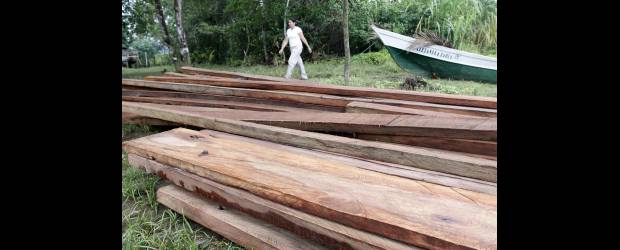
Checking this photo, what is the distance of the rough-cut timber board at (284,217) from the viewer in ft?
4.91

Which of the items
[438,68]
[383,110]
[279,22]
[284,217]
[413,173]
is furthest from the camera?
[279,22]

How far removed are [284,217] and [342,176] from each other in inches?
11.8

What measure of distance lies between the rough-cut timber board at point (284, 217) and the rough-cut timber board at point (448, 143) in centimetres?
108

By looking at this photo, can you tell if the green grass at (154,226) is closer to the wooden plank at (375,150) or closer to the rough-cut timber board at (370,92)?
the wooden plank at (375,150)

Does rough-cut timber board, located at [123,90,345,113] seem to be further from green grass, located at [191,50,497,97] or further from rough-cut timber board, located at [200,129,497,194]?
green grass, located at [191,50,497,97]

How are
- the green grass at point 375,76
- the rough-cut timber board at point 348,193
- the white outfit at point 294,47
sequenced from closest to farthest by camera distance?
the rough-cut timber board at point 348,193 → the green grass at point 375,76 → the white outfit at point 294,47

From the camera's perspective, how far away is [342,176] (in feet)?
6.07

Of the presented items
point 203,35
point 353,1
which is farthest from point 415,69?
point 203,35

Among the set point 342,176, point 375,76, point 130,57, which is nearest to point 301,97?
point 342,176

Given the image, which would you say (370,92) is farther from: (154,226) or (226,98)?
(154,226)

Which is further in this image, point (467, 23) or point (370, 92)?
point (467, 23)

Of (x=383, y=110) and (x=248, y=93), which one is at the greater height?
(x=248, y=93)

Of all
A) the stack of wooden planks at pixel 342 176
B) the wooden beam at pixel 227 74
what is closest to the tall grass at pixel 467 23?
the wooden beam at pixel 227 74
